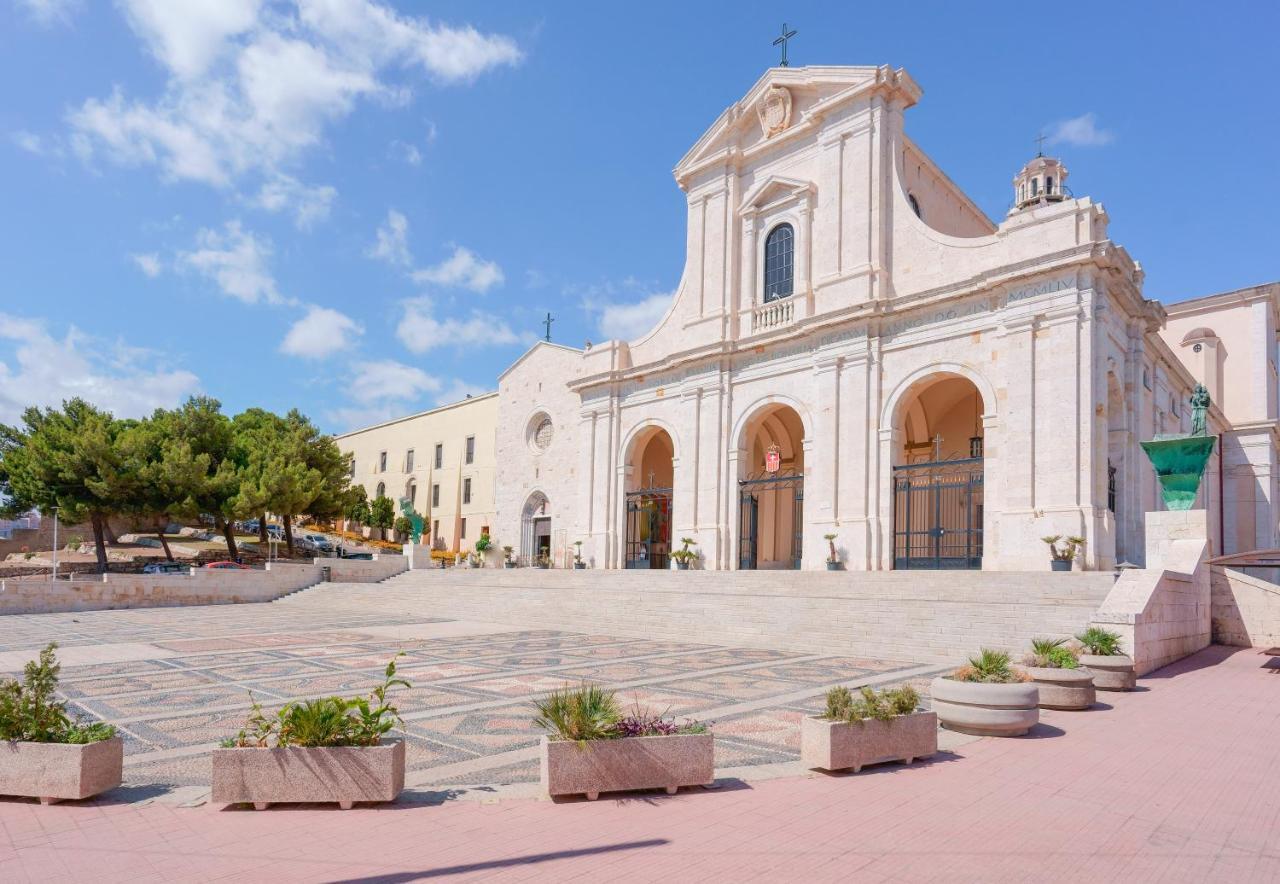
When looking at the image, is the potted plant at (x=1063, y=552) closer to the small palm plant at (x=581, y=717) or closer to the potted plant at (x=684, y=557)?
the potted plant at (x=684, y=557)

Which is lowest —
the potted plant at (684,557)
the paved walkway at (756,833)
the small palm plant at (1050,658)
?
the paved walkway at (756,833)

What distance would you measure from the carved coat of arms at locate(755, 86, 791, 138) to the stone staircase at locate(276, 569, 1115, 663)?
1630 cm

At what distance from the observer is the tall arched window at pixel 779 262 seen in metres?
29.7

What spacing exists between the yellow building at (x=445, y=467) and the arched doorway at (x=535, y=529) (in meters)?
9.34

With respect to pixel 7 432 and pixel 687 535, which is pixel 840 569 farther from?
pixel 7 432

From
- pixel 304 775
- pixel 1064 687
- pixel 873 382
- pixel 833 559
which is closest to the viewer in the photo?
pixel 304 775

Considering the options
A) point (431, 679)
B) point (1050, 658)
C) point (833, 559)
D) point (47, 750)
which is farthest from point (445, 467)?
point (47, 750)

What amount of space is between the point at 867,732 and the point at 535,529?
106ft

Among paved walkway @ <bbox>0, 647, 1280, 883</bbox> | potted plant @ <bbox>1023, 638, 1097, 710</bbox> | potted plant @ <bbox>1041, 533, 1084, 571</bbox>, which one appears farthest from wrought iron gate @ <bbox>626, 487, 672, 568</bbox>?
paved walkway @ <bbox>0, 647, 1280, 883</bbox>

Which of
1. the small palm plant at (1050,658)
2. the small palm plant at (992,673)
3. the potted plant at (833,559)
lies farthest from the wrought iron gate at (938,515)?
the small palm plant at (992,673)

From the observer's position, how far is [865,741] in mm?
7262

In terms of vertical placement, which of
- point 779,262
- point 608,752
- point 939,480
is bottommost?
point 608,752

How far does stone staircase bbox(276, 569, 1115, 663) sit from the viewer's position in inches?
624

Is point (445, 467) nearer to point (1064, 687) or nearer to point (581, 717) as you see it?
point (1064, 687)
